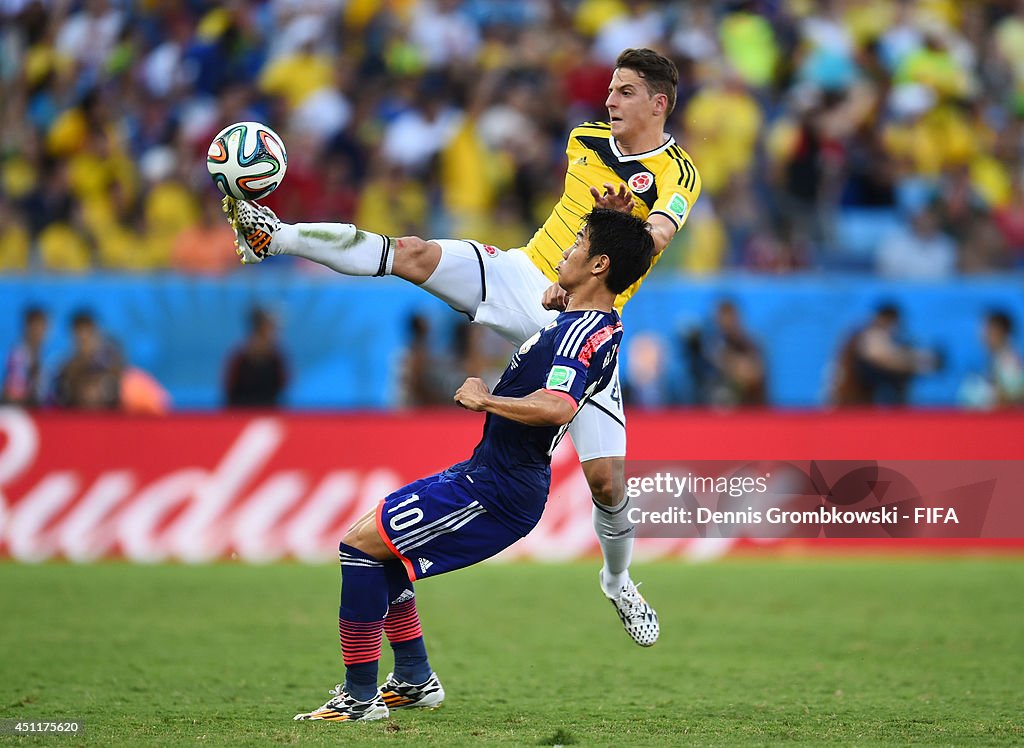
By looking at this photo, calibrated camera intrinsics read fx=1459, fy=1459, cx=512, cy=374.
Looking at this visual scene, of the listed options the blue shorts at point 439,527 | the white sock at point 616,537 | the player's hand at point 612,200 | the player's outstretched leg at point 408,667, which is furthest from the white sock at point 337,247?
the white sock at point 616,537

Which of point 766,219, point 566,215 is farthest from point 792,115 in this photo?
point 566,215

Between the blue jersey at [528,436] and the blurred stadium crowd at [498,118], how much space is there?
972cm

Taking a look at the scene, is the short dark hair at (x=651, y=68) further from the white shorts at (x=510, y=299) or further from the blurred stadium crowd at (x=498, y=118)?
the blurred stadium crowd at (x=498, y=118)

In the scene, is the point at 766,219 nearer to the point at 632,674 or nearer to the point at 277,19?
the point at 277,19

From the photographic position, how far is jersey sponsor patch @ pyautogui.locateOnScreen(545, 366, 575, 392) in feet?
22.7

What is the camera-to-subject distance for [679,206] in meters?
8.20

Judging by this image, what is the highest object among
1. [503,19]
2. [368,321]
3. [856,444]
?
[503,19]

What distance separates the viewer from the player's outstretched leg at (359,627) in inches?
290

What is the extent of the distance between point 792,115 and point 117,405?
9000 millimetres

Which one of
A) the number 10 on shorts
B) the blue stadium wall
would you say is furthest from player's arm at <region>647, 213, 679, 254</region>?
the blue stadium wall

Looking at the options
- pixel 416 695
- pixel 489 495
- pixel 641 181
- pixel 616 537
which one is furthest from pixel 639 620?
pixel 641 181

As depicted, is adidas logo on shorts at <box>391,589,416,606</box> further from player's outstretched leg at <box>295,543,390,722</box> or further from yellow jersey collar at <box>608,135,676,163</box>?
yellow jersey collar at <box>608,135,676,163</box>

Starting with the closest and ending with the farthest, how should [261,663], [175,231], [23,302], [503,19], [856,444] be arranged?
[261,663]
[856,444]
[23,302]
[175,231]
[503,19]

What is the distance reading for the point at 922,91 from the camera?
1884cm
